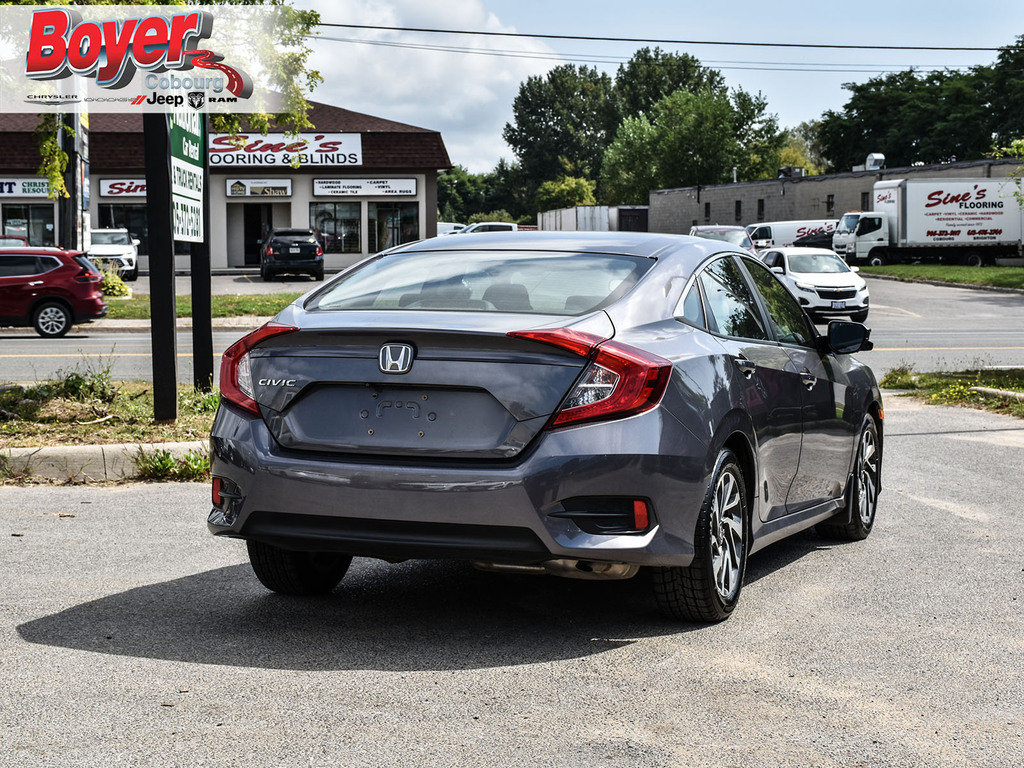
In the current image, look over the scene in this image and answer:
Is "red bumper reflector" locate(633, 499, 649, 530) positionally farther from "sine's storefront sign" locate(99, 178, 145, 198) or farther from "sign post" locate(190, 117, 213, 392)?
"sine's storefront sign" locate(99, 178, 145, 198)

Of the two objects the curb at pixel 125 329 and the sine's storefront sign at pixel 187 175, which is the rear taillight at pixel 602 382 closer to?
the sine's storefront sign at pixel 187 175

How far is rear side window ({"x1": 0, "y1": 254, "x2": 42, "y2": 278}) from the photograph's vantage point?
23.9 m

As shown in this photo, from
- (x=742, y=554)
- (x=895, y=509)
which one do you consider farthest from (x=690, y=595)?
(x=895, y=509)

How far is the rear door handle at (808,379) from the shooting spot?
244 inches

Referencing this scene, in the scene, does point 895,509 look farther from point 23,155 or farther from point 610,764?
point 23,155

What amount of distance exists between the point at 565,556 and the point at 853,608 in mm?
1575

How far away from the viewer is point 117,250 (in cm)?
4316

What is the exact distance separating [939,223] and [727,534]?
48.0 m

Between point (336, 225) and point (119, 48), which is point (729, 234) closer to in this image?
point (119, 48)

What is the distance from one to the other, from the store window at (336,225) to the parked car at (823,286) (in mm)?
27410

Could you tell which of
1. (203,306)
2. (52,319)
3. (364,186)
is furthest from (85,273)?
(364,186)

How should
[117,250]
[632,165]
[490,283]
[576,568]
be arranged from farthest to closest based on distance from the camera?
[632,165] < [117,250] < [490,283] < [576,568]

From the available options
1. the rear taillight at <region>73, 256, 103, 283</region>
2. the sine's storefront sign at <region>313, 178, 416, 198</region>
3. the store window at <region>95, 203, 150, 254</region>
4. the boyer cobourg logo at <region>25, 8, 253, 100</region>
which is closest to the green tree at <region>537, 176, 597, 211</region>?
the sine's storefront sign at <region>313, 178, 416, 198</region>

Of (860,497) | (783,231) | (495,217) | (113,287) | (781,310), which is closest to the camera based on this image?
(781,310)
